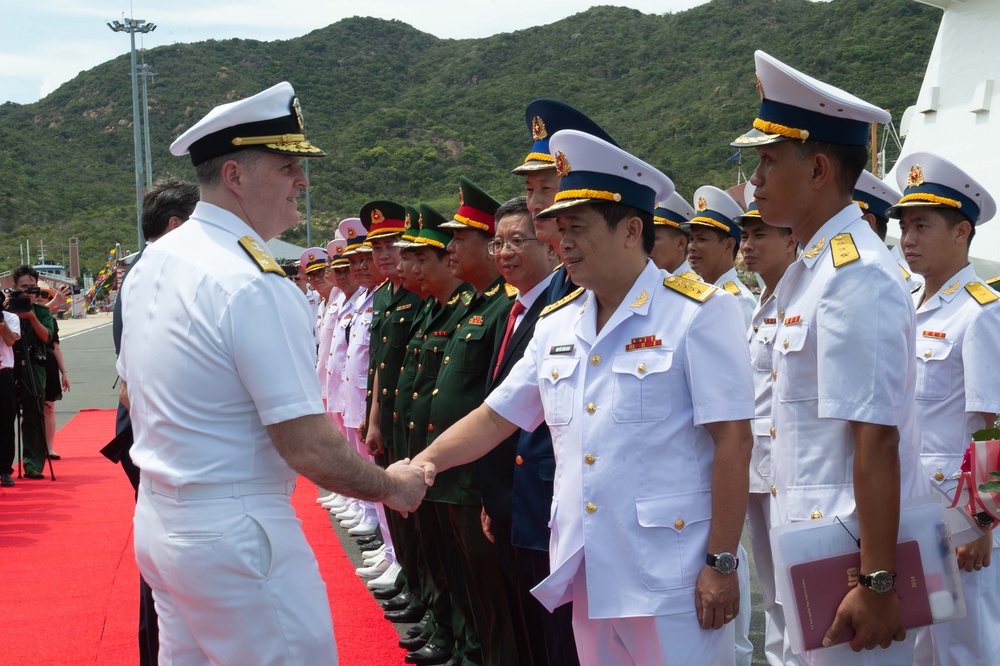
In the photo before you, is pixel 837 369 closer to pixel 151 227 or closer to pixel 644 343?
pixel 644 343

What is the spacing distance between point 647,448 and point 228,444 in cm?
98

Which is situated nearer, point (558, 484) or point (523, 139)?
point (558, 484)

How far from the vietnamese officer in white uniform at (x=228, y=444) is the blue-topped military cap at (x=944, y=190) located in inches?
95.9

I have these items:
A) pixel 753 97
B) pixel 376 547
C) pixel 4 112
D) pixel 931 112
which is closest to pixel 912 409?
pixel 376 547

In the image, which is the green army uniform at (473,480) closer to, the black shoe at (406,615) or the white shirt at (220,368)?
the black shoe at (406,615)

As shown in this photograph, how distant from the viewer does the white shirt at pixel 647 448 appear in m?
2.37

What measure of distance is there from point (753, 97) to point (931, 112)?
37974mm

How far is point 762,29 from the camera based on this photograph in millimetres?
63094

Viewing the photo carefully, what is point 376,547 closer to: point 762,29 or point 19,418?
point 19,418

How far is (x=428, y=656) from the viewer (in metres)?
4.48

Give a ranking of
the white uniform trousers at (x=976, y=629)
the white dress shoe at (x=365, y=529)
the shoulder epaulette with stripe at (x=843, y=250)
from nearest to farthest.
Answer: the shoulder epaulette with stripe at (x=843, y=250)
the white uniform trousers at (x=976, y=629)
the white dress shoe at (x=365, y=529)

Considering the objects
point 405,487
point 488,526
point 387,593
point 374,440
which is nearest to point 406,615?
point 387,593

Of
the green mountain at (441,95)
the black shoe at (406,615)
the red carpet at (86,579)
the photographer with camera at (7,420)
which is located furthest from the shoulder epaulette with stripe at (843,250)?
the green mountain at (441,95)

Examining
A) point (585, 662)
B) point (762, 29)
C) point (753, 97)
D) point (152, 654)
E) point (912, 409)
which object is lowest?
point (152, 654)
